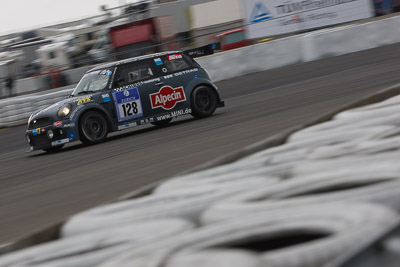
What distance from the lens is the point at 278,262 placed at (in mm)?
2186

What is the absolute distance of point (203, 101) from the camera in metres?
11.6

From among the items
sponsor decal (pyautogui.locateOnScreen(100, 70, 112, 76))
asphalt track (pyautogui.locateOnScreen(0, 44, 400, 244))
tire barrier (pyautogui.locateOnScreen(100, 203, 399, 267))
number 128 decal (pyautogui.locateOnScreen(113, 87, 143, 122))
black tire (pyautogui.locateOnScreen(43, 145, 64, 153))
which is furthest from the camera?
sponsor decal (pyautogui.locateOnScreen(100, 70, 112, 76))

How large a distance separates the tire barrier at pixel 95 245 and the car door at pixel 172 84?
7774 millimetres

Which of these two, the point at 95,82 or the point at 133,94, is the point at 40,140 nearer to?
the point at 95,82

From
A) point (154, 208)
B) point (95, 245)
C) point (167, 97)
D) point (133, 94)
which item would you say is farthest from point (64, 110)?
point (95, 245)

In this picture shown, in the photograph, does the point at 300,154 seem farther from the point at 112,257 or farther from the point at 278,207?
the point at 112,257

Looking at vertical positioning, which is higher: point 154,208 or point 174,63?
point 174,63

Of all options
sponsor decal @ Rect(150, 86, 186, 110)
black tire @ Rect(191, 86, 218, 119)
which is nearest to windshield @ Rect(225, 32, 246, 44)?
black tire @ Rect(191, 86, 218, 119)

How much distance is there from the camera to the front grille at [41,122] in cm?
1038

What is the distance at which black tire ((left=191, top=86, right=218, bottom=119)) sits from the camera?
1142cm

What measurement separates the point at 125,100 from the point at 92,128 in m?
0.70

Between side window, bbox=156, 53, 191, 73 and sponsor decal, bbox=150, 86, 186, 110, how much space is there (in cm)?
34

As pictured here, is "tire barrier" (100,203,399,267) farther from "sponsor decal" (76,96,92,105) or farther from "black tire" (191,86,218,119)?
"black tire" (191,86,218,119)

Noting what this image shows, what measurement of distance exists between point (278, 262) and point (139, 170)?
5.06 metres
